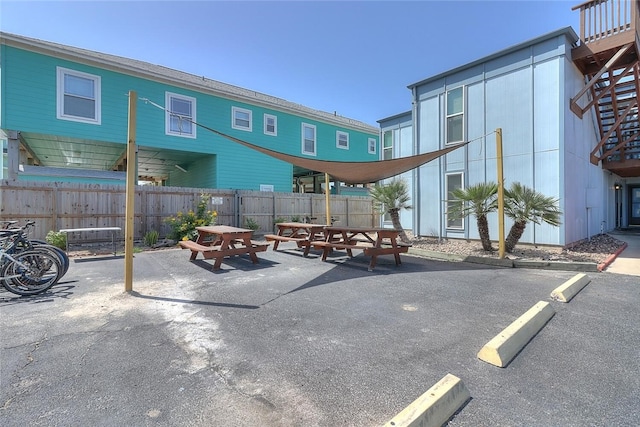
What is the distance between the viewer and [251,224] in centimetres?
1212

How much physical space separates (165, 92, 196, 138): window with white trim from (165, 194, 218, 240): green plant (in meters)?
3.20

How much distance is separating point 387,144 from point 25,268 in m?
12.7

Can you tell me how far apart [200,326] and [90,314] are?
56.8 inches

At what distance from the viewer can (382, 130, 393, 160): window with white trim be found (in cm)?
1374

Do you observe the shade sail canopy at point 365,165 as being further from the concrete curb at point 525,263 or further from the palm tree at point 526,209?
the concrete curb at point 525,263

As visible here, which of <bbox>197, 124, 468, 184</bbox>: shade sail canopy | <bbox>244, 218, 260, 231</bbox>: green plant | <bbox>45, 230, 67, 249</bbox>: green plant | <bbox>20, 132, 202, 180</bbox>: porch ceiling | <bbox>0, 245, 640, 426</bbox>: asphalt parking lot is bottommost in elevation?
<bbox>0, 245, 640, 426</bbox>: asphalt parking lot

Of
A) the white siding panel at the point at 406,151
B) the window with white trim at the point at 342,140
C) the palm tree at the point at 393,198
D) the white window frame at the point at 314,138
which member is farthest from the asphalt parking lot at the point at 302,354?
the window with white trim at the point at 342,140

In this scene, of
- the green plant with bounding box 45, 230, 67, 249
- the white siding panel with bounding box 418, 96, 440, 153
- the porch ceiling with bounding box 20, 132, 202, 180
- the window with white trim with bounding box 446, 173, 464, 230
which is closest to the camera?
the green plant with bounding box 45, 230, 67, 249

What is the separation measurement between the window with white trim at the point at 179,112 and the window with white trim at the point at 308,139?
5553mm

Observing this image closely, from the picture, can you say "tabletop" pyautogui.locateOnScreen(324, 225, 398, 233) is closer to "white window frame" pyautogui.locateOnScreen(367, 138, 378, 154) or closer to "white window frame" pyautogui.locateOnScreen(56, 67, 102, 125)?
"white window frame" pyautogui.locateOnScreen(56, 67, 102, 125)

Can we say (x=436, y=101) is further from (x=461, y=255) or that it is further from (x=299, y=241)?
(x=299, y=241)

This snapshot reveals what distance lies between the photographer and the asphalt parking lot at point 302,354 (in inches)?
75.2

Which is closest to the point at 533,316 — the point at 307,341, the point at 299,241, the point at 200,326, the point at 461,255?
the point at 307,341

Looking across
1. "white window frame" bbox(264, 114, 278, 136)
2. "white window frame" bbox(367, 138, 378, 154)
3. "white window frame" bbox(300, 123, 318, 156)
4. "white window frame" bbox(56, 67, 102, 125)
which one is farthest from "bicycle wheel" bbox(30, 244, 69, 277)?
"white window frame" bbox(367, 138, 378, 154)
